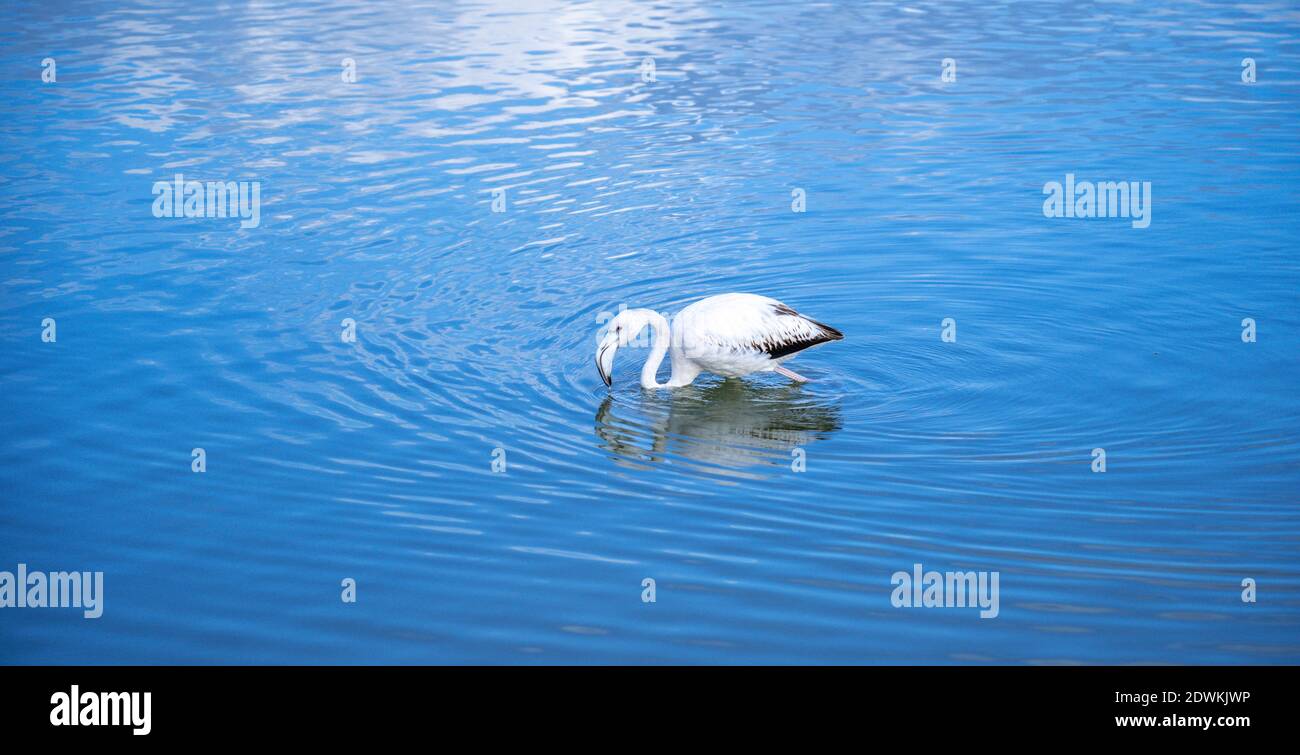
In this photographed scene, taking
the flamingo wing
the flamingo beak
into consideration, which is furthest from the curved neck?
the flamingo beak

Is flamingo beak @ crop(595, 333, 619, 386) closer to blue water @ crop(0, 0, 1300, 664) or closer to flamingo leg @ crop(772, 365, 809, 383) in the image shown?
blue water @ crop(0, 0, 1300, 664)

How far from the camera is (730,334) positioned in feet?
36.7

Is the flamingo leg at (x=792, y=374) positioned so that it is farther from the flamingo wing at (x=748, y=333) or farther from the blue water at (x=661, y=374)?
the flamingo wing at (x=748, y=333)

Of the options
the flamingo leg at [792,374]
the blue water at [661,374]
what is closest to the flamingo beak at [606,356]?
the blue water at [661,374]

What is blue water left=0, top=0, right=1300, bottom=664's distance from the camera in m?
8.01

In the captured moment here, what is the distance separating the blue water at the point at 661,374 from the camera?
801 cm

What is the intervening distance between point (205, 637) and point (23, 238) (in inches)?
391

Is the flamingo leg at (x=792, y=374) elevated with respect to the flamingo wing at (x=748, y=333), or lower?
lower

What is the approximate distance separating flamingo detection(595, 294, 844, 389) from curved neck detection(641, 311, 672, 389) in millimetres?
18

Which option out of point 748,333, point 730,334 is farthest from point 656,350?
point 748,333

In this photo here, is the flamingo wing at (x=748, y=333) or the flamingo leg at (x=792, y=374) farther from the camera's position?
the flamingo leg at (x=792, y=374)

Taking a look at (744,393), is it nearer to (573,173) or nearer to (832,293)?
(832,293)

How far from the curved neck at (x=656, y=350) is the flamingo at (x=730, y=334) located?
0.02 m

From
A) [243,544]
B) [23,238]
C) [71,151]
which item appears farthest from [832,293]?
[71,151]
